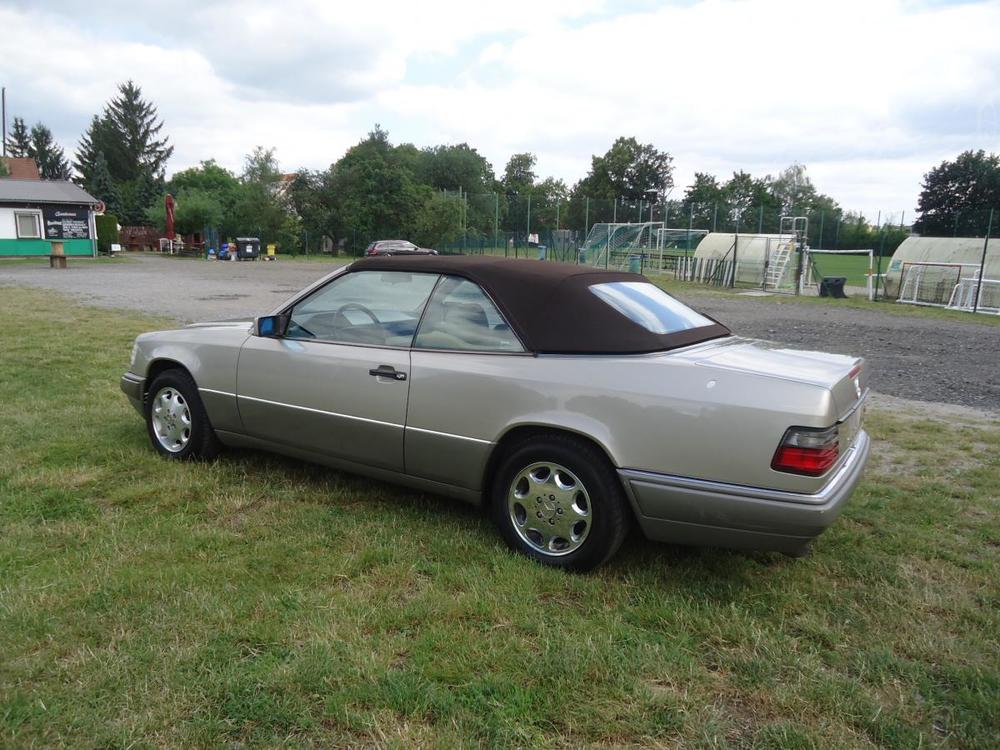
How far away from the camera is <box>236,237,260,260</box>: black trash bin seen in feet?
142

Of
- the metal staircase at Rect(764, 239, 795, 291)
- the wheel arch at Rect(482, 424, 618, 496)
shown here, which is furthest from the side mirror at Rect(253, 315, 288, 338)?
the metal staircase at Rect(764, 239, 795, 291)

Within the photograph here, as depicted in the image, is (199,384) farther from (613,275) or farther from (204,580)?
(613,275)

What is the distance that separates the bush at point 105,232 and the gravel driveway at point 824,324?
66.5 ft

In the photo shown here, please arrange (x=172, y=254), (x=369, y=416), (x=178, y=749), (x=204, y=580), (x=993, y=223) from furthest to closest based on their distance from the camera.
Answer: (x=172, y=254) < (x=993, y=223) < (x=369, y=416) < (x=204, y=580) < (x=178, y=749)

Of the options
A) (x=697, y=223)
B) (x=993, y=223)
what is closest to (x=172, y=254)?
(x=697, y=223)

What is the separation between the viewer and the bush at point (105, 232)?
43719 mm

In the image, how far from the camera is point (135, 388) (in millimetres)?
5152

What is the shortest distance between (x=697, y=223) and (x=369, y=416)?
111 ft

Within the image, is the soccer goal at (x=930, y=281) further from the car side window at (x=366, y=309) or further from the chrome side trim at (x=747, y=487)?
the car side window at (x=366, y=309)

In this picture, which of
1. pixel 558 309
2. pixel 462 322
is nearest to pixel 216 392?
pixel 462 322

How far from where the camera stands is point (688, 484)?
3.10 m

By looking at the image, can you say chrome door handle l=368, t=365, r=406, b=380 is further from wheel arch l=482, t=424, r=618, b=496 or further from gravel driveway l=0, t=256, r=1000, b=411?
gravel driveway l=0, t=256, r=1000, b=411

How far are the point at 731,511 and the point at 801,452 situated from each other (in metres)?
0.37

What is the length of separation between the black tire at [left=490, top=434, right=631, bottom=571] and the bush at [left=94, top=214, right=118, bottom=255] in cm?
4719
